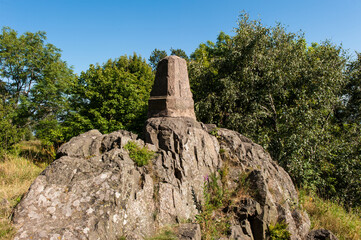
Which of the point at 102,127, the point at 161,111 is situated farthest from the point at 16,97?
the point at 161,111

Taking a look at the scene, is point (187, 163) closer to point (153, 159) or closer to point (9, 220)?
→ point (153, 159)

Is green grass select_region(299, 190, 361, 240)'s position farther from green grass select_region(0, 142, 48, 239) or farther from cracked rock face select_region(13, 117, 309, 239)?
green grass select_region(0, 142, 48, 239)

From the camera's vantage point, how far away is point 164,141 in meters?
7.11

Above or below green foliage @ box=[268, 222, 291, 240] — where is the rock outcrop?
above

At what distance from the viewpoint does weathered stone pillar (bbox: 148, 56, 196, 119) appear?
840 centimetres

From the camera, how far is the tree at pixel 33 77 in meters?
21.2

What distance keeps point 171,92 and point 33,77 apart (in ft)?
71.7

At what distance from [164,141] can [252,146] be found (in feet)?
12.1

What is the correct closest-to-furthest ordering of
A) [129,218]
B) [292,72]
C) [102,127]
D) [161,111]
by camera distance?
[129,218], [161,111], [292,72], [102,127]

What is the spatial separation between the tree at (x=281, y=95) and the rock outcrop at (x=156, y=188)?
286 centimetres

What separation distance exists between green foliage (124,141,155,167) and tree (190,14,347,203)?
7151 mm

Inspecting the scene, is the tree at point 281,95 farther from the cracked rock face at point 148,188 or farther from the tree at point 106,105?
the tree at point 106,105

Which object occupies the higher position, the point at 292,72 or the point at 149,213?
the point at 292,72

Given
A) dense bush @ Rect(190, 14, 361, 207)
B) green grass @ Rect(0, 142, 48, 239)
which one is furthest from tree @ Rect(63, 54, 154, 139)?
green grass @ Rect(0, 142, 48, 239)
